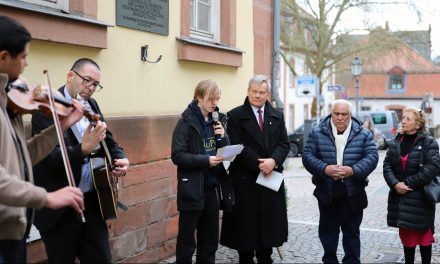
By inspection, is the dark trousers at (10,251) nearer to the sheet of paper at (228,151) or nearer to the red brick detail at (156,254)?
the sheet of paper at (228,151)

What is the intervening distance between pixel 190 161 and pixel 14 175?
7.45 ft

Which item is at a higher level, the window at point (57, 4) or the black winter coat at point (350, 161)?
the window at point (57, 4)

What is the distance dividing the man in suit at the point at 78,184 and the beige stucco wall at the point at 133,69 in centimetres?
72

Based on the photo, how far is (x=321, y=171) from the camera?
5340 mm

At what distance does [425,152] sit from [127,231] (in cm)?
283

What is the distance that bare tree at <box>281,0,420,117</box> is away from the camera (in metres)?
30.5

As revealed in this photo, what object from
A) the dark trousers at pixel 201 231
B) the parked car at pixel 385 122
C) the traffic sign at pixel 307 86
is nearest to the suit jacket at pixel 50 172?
the dark trousers at pixel 201 231

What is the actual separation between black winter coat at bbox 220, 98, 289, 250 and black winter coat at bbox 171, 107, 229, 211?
60cm

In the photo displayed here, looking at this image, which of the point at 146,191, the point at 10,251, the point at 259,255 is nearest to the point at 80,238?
the point at 10,251

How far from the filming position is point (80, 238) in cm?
372

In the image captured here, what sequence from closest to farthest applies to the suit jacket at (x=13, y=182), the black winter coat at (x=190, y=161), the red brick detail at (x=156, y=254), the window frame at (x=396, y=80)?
the suit jacket at (x=13, y=182)
the black winter coat at (x=190, y=161)
the red brick detail at (x=156, y=254)
the window frame at (x=396, y=80)

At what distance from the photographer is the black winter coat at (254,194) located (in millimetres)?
5379

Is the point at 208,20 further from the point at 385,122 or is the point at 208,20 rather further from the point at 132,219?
the point at 385,122

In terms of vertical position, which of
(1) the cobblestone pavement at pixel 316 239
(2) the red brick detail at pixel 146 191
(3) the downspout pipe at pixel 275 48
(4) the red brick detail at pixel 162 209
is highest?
(3) the downspout pipe at pixel 275 48
